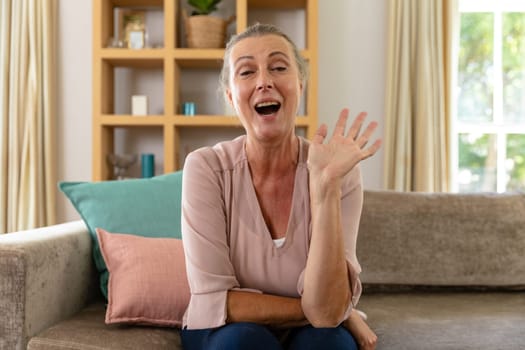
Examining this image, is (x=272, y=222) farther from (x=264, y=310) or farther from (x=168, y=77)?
(x=168, y=77)

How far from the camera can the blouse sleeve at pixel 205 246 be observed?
1.34m

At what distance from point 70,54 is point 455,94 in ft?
7.05

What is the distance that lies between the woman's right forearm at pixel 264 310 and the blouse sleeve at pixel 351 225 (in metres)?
0.06

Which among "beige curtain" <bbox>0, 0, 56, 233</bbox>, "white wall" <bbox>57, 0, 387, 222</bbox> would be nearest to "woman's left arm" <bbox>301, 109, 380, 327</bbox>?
"white wall" <bbox>57, 0, 387, 222</bbox>

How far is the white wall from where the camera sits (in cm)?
330

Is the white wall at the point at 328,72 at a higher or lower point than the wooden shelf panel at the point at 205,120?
higher

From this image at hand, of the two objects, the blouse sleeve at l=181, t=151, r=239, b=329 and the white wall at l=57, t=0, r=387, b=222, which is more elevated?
the white wall at l=57, t=0, r=387, b=222

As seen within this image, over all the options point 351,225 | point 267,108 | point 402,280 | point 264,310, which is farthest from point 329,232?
point 402,280

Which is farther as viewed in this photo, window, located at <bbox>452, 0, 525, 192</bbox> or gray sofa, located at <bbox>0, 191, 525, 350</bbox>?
window, located at <bbox>452, 0, 525, 192</bbox>

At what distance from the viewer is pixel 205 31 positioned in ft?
10.00

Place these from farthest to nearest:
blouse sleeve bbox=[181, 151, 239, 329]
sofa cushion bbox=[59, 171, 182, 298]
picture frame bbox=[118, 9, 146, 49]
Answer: picture frame bbox=[118, 9, 146, 49], sofa cushion bbox=[59, 171, 182, 298], blouse sleeve bbox=[181, 151, 239, 329]

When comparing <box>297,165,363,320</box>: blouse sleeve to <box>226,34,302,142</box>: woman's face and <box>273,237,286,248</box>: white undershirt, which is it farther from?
<box>226,34,302,142</box>: woman's face

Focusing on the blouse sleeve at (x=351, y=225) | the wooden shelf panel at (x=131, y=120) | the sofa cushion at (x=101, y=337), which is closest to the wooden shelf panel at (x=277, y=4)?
the wooden shelf panel at (x=131, y=120)

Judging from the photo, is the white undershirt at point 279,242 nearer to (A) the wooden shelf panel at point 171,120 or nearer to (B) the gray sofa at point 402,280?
(B) the gray sofa at point 402,280
